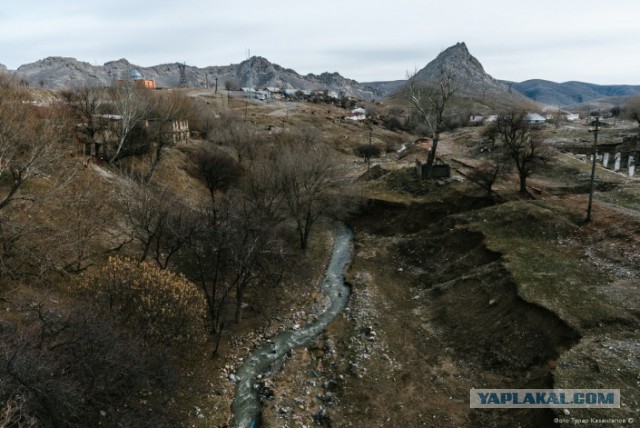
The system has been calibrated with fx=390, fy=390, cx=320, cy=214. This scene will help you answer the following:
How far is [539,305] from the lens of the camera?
77.0 ft

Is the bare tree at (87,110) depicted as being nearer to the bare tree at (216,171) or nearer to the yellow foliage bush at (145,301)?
the bare tree at (216,171)

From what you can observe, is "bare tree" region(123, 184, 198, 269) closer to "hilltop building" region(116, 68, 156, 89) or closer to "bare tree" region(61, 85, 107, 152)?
"bare tree" region(61, 85, 107, 152)

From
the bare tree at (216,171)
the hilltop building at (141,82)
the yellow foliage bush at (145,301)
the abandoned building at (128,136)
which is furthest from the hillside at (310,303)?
the hilltop building at (141,82)

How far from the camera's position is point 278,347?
2519cm

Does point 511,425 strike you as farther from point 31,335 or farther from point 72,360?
point 31,335

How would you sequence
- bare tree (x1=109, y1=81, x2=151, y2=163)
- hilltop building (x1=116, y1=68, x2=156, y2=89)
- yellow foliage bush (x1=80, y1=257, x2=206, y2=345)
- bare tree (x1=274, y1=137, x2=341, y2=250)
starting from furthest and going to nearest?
hilltop building (x1=116, y1=68, x2=156, y2=89)
bare tree (x1=109, y1=81, x2=151, y2=163)
bare tree (x1=274, y1=137, x2=341, y2=250)
yellow foliage bush (x1=80, y1=257, x2=206, y2=345)

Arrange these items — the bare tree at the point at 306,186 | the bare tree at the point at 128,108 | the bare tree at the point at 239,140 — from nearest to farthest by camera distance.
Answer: the bare tree at the point at 306,186 < the bare tree at the point at 128,108 < the bare tree at the point at 239,140

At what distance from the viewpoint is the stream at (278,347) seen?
19922mm

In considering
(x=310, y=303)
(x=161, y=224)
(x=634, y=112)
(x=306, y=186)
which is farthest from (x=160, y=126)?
(x=634, y=112)

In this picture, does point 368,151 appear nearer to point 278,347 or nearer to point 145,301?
point 278,347

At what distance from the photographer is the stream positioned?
65.4ft

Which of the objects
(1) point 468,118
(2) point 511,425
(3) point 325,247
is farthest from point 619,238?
(1) point 468,118

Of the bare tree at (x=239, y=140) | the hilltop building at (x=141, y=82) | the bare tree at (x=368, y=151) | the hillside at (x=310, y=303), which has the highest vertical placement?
the hilltop building at (x=141, y=82)

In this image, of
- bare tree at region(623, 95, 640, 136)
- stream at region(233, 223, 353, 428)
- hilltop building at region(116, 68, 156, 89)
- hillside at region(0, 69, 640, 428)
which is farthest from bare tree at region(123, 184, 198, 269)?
bare tree at region(623, 95, 640, 136)
